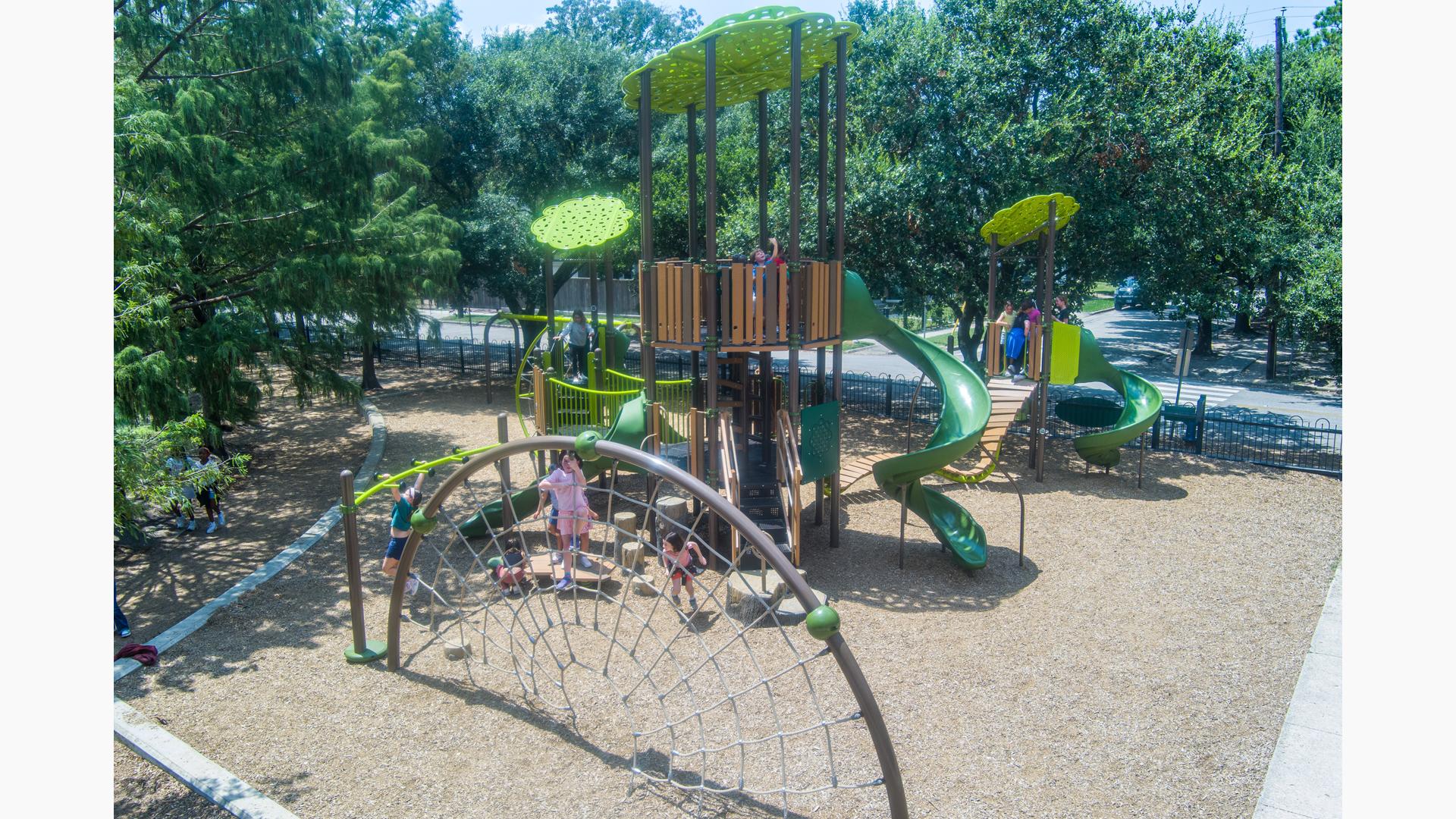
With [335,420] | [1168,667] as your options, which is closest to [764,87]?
[1168,667]

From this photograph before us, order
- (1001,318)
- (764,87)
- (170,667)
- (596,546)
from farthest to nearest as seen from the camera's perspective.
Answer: (1001,318)
(764,87)
(596,546)
(170,667)

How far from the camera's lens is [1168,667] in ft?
24.7

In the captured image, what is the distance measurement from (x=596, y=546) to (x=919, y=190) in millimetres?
8013

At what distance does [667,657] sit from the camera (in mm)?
7695

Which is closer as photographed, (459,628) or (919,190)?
(459,628)

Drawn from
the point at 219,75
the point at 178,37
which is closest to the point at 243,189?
the point at 219,75

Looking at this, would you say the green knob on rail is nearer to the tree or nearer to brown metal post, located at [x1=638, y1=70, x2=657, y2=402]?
the tree

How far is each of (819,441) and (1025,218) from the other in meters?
5.63

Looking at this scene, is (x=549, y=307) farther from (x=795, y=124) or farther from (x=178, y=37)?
(x=795, y=124)

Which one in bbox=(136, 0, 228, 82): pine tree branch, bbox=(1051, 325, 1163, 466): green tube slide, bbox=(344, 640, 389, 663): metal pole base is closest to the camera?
bbox=(344, 640, 389, 663): metal pole base

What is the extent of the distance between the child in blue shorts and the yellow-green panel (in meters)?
9.42

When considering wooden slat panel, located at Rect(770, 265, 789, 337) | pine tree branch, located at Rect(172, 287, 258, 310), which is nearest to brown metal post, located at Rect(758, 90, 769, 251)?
wooden slat panel, located at Rect(770, 265, 789, 337)

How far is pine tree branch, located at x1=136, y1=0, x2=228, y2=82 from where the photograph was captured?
10.6 meters

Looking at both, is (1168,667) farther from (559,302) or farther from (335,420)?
(559,302)
